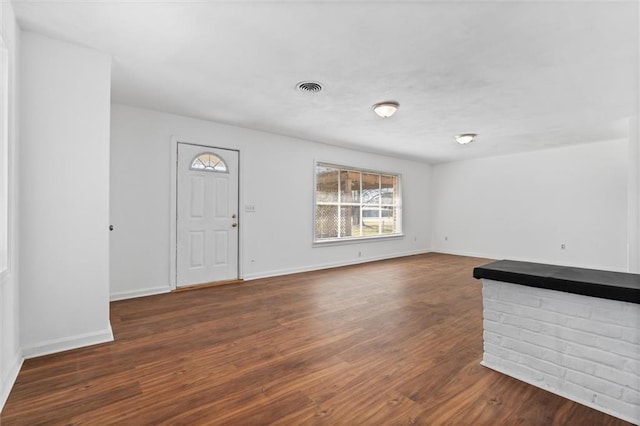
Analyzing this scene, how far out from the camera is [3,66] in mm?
1874

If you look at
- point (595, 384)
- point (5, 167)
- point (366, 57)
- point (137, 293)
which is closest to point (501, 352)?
point (595, 384)

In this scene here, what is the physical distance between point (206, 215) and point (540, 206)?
6780 millimetres

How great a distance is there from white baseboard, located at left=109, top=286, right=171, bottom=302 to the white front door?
209 millimetres

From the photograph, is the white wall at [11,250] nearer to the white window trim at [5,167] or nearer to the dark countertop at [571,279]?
the white window trim at [5,167]

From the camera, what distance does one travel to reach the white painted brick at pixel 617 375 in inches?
58.7

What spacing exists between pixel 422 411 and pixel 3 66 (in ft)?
11.0

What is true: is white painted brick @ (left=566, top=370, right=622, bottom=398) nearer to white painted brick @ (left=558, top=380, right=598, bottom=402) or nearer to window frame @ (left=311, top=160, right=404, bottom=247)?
white painted brick @ (left=558, top=380, right=598, bottom=402)

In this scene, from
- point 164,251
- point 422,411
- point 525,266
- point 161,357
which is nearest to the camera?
point 422,411

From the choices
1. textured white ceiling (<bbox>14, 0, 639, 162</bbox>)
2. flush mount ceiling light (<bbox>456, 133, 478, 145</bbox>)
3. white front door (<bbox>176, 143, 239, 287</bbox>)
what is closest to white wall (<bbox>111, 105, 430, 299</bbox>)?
white front door (<bbox>176, 143, 239, 287</bbox>)

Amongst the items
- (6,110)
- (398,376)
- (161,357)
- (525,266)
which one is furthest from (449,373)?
(6,110)

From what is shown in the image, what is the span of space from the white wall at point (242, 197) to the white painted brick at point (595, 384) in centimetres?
405

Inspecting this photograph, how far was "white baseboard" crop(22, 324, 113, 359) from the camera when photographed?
221cm

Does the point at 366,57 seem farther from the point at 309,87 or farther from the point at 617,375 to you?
the point at 617,375

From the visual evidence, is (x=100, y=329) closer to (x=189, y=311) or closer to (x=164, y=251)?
(x=189, y=311)
